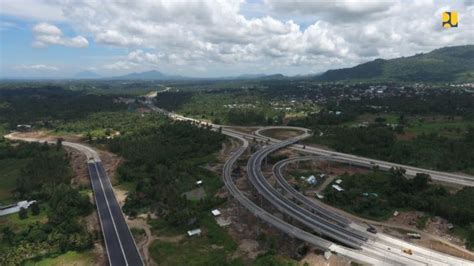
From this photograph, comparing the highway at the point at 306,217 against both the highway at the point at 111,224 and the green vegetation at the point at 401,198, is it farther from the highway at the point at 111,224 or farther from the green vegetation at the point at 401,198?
the highway at the point at 111,224

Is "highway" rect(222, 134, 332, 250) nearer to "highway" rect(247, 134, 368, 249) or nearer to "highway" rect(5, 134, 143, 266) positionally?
"highway" rect(247, 134, 368, 249)

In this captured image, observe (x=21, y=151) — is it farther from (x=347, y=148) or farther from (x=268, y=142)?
(x=347, y=148)

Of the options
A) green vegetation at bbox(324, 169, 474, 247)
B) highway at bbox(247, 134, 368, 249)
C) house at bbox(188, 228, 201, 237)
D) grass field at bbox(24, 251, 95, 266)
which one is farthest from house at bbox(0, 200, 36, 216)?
green vegetation at bbox(324, 169, 474, 247)

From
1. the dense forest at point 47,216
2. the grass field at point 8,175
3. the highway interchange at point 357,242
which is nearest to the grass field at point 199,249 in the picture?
the highway interchange at point 357,242

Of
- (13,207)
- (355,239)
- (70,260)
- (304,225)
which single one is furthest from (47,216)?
(355,239)

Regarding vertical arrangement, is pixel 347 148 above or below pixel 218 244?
above

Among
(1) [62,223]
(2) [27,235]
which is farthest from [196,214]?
(2) [27,235]
